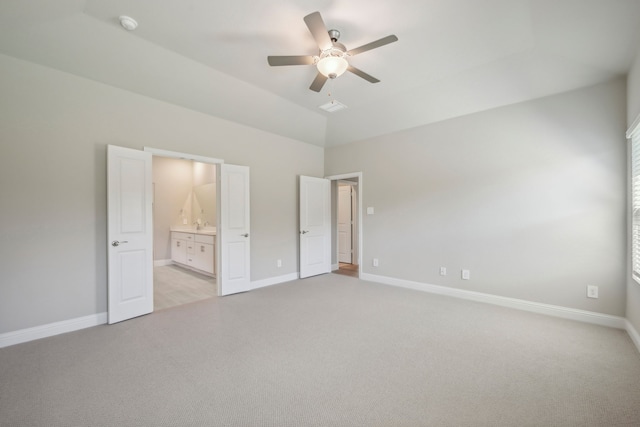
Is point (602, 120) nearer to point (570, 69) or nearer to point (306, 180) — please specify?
point (570, 69)

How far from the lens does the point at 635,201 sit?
2658 mm

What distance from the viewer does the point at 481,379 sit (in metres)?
2.02

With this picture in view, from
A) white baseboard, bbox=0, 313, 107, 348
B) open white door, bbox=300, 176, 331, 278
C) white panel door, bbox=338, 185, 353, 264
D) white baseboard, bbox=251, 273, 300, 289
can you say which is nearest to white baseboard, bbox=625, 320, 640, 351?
open white door, bbox=300, 176, 331, 278

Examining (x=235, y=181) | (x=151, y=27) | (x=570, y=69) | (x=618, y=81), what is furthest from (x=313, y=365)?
(x=618, y=81)

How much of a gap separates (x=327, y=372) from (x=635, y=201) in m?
3.40

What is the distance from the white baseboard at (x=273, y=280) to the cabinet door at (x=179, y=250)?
8.17 feet

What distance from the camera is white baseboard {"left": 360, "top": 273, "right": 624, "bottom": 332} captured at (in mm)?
2982

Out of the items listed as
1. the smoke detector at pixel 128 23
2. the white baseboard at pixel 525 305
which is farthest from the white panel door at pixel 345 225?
the smoke detector at pixel 128 23

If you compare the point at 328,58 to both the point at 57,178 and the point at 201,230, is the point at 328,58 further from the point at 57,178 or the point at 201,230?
the point at 201,230

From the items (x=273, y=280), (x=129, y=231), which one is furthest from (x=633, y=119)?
(x=129, y=231)

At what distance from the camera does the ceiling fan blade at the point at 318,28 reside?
196 cm

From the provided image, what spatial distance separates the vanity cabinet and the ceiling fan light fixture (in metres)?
3.80

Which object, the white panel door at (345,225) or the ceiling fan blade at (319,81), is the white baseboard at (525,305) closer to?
the white panel door at (345,225)

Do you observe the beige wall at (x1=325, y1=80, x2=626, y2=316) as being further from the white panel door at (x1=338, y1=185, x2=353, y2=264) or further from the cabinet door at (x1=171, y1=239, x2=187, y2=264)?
the cabinet door at (x1=171, y1=239, x2=187, y2=264)
